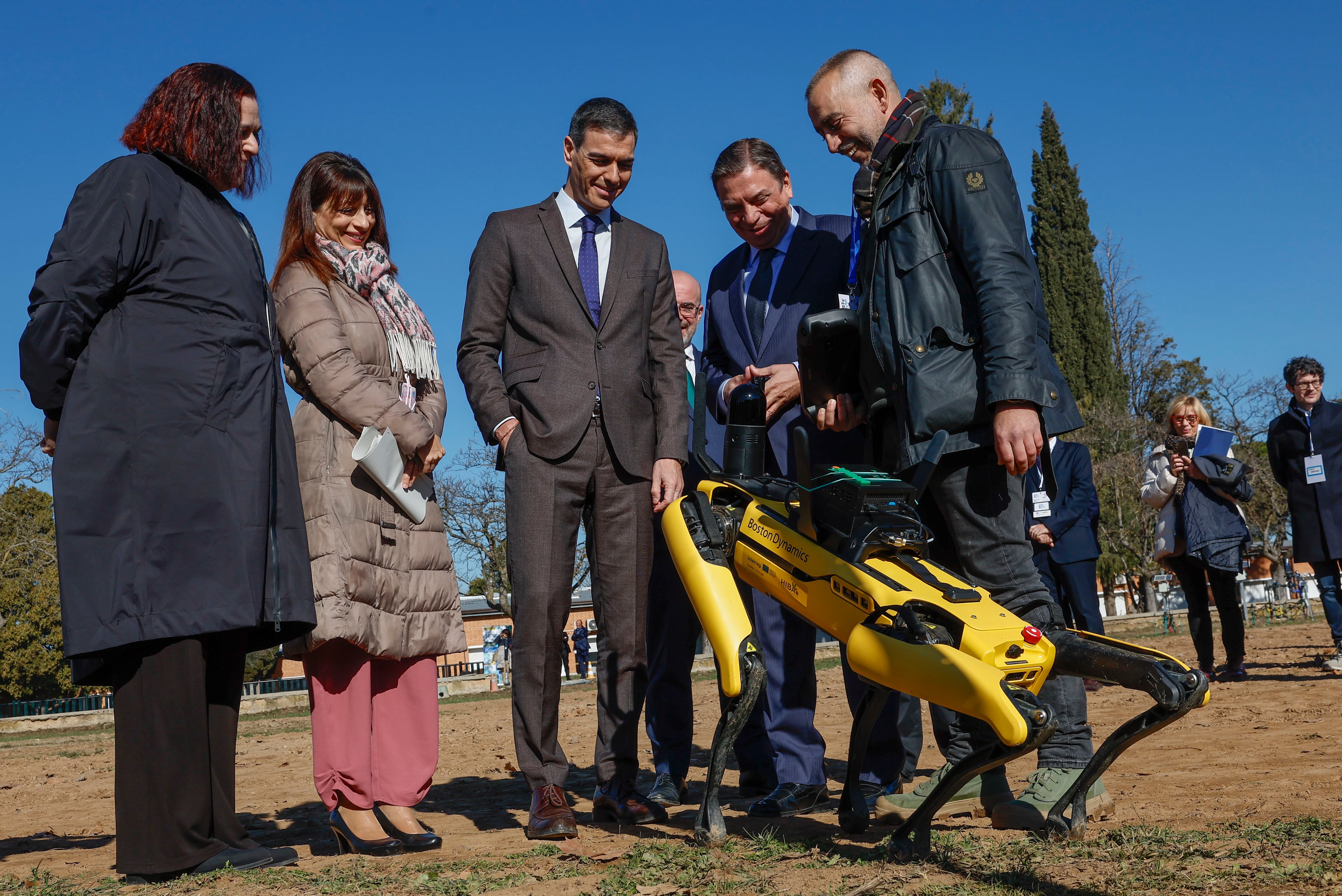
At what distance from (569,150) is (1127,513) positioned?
128 ft

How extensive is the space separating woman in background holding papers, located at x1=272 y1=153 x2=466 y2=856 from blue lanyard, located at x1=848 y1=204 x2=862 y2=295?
1746mm

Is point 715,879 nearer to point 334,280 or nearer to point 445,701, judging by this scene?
point 334,280

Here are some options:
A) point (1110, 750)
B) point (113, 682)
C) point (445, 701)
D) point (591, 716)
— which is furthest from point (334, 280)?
point (445, 701)

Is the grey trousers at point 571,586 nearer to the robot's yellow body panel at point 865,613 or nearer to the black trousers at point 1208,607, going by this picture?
the robot's yellow body panel at point 865,613

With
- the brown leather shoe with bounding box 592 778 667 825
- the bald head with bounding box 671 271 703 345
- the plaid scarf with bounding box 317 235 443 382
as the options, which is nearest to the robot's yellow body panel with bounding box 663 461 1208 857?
the brown leather shoe with bounding box 592 778 667 825

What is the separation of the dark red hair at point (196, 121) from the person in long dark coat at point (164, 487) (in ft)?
0.04

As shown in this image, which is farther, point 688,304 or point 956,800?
point 688,304

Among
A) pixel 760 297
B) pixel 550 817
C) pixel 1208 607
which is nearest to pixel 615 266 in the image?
pixel 760 297

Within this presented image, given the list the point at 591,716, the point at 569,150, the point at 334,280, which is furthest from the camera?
the point at 591,716

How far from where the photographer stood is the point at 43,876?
341 centimetres

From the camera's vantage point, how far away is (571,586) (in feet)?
13.7

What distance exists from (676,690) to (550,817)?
1289 millimetres

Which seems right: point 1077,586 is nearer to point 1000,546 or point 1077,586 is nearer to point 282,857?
point 1000,546

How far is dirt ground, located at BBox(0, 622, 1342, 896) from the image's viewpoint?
3240mm
